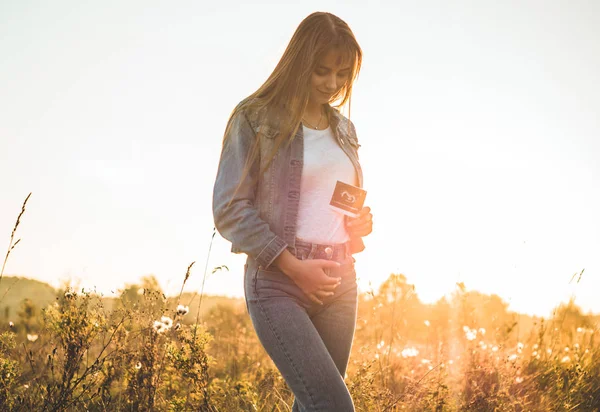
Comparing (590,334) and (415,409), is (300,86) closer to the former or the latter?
(415,409)

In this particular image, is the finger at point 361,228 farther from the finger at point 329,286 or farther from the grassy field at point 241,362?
the grassy field at point 241,362

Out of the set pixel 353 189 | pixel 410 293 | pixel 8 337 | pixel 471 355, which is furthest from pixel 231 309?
pixel 353 189

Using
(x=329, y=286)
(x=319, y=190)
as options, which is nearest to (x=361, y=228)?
(x=319, y=190)

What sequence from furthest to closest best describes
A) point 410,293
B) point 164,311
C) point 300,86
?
1. point 410,293
2. point 164,311
3. point 300,86

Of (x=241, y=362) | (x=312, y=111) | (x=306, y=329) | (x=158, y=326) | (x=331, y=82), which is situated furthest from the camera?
(x=241, y=362)

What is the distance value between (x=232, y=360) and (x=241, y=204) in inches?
152

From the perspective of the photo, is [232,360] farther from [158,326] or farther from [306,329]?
[306,329]

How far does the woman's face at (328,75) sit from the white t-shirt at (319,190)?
0.59 ft

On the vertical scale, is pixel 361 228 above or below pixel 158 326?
above

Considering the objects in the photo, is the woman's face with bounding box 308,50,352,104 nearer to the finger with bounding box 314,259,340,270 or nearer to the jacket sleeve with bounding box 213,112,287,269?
the jacket sleeve with bounding box 213,112,287,269

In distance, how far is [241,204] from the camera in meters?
2.27

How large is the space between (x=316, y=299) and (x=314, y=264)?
0.15 meters

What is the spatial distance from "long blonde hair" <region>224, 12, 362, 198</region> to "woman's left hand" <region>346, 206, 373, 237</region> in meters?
0.46

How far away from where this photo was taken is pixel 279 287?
7.29 ft
